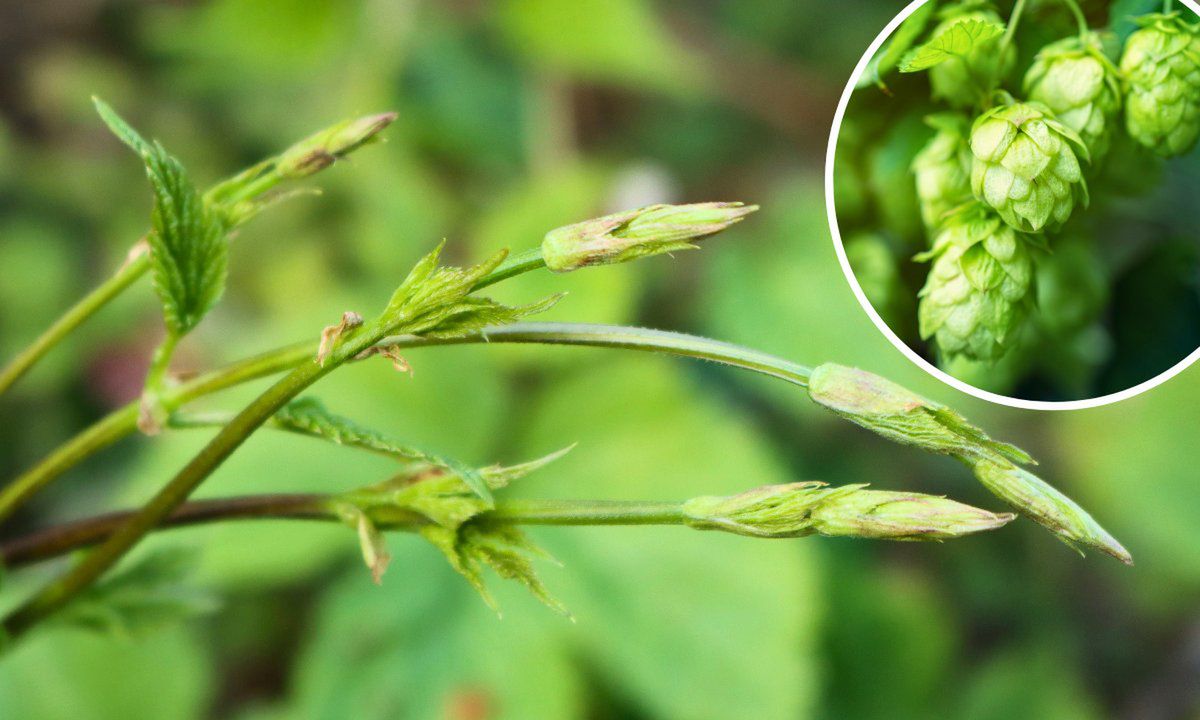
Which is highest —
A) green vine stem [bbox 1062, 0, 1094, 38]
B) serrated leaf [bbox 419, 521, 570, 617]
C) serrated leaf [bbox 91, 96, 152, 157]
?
serrated leaf [bbox 91, 96, 152, 157]

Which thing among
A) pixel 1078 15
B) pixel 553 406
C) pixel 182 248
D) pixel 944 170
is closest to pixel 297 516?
pixel 182 248

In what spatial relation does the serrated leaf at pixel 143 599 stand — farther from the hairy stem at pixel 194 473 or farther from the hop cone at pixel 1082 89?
the hop cone at pixel 1082 89

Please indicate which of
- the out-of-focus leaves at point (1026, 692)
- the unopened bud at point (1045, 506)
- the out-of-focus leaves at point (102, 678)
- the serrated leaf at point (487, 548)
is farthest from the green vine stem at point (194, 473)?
the out-of-focus leaves at point (1026, 692)

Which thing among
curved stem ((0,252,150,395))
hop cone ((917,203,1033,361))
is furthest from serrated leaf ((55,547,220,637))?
hop cone ((917,203,1033,361))

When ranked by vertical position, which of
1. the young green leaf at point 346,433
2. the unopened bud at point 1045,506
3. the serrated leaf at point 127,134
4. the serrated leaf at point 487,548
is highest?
the serrated leaf at point 127,134

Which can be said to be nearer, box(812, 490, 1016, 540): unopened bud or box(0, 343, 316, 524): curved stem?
box(812, 490, 1016, 540): unopened bud

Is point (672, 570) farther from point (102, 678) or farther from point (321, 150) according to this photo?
point (321, 150)

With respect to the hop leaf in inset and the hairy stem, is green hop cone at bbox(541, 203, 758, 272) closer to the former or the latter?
the hairy stem
